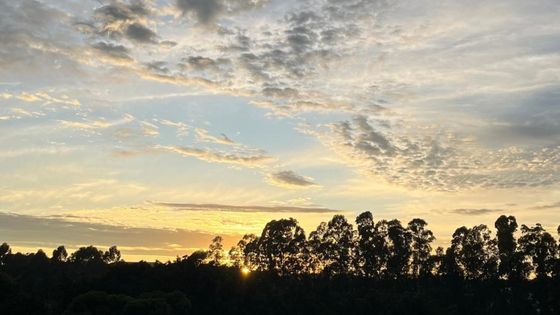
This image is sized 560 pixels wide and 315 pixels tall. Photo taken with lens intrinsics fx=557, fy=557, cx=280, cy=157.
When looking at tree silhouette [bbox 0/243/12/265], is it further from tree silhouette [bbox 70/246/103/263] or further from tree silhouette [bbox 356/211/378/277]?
tree silhouette [bbox 356/211/378/277]

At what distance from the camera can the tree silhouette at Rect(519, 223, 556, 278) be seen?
67375 millimetres

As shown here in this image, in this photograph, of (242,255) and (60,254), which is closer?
(242,255)

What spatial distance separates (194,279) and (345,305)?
17.8 metres

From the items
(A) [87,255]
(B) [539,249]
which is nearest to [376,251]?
(B) [539,249]

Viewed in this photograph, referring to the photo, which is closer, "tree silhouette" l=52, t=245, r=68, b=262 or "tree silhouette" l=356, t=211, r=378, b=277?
"tree silhouette" l=356, t=211, r=378, b=277

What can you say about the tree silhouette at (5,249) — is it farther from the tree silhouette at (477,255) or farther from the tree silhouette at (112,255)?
the tree silhouette at (477,255)

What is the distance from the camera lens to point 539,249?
223ft

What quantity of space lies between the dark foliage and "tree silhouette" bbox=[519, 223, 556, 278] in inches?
4.5

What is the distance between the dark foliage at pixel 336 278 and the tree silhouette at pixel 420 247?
137 mm

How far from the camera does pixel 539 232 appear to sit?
68688 mm

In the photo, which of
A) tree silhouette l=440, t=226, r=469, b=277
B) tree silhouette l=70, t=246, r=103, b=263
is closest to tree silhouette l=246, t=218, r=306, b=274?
tree silhouette l=440, t=226, r=469, b=277

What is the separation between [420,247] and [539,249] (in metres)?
15.0

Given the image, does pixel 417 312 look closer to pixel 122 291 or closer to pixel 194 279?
pixel 194 279

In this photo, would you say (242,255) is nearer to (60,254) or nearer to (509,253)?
(509,253)
